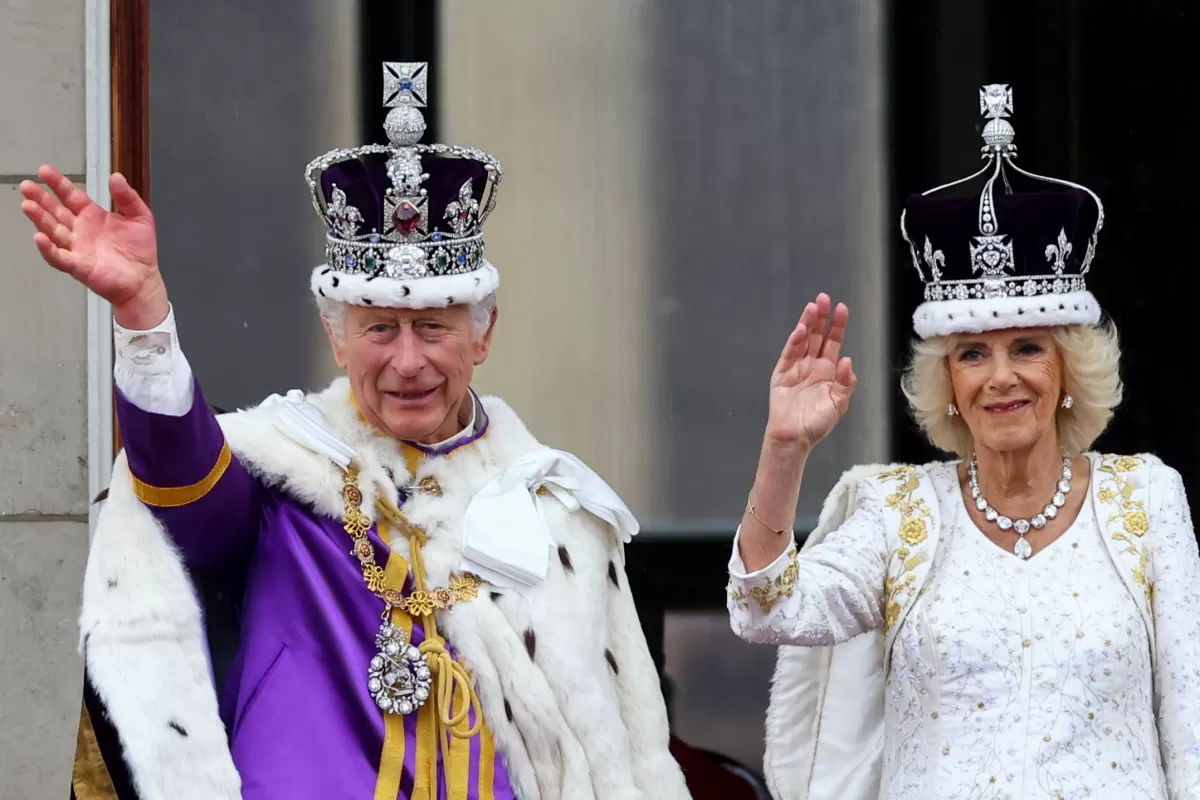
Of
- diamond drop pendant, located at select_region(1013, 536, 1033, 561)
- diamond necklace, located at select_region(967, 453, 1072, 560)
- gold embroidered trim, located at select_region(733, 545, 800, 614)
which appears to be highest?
diamond necklace, located at select_region(967, 453, 1072, 560)

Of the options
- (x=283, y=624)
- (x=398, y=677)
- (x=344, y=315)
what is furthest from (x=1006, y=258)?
(x=283, y=624)

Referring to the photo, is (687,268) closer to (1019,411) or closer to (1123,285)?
(1123,285)

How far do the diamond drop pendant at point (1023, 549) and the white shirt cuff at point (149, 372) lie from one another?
1589mm

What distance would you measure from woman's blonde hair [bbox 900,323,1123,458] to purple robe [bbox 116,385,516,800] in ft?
3.61

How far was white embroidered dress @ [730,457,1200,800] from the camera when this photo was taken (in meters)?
3.44

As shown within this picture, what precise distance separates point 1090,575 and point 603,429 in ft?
5.37

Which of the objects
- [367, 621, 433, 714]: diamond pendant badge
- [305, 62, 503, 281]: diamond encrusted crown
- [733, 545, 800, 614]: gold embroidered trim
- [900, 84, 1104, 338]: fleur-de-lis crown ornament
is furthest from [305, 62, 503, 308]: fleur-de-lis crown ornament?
[900, 84, 1104, 338]: fleur-de-lis crown ornament

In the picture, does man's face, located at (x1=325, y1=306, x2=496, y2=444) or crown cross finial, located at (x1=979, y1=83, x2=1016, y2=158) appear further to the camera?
crown cross finial, located at (x1=979, y1=83, x2=1016, y2=158)

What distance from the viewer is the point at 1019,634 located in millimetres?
3510

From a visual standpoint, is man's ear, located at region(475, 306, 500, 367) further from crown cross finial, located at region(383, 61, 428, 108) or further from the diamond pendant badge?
the diamond pendant badge

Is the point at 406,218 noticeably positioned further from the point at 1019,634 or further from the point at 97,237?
the point at 1019,634

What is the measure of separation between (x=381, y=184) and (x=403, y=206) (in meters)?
0.06

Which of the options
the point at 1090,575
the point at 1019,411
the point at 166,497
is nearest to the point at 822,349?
the point at 1019,411

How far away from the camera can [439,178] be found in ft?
11.7
